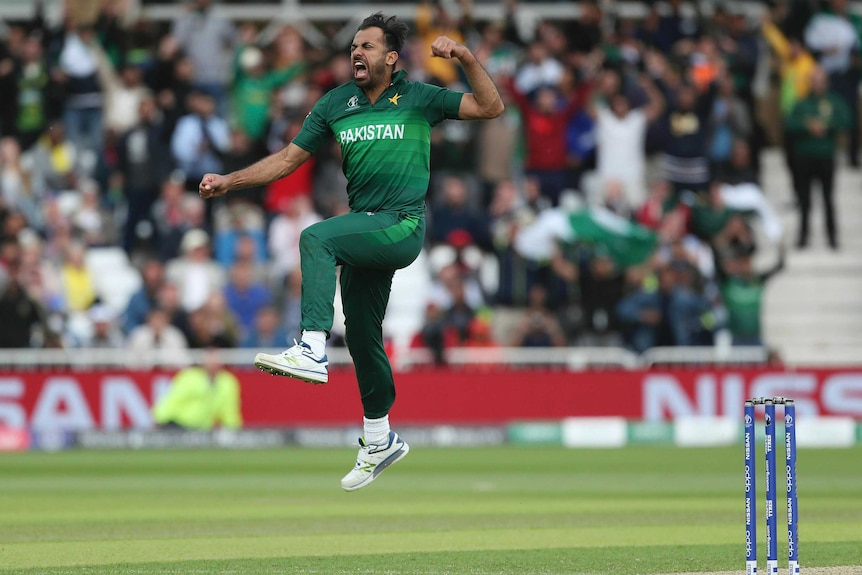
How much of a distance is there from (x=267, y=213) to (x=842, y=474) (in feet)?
25.2

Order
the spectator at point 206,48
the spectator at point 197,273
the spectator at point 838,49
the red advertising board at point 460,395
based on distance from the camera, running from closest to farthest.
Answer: the red advertising board at point 460,395 < the spectator at point 197,273 < the spectator at point 206,48 < the spectator at point 838,49

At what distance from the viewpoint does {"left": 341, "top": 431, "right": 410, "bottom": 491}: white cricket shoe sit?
366 inches

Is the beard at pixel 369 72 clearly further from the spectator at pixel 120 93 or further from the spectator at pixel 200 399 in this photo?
the spectator at pixel 120 93

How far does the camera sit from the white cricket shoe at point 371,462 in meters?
9.29

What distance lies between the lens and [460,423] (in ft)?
63.2

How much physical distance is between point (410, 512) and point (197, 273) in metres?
7.26

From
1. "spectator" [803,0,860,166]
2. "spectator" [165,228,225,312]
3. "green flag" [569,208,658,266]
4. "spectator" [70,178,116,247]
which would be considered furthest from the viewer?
"spectator" [803,0,860,166]

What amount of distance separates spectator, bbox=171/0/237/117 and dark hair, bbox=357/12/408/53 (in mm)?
12549

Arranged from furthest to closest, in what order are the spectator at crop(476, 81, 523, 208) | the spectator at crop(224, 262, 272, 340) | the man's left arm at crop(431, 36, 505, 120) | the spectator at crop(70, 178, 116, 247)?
the spectator at crop(476, 81, 523, 208) < the spectator at crop(70, 178, 116, 247) < the spectator at crop(224, 262, 272, 340) < the man's left arm at crop(431, 36, 505, 120)

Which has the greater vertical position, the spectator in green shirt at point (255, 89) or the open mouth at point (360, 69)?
the spectator in green shirt at point (255, 89)

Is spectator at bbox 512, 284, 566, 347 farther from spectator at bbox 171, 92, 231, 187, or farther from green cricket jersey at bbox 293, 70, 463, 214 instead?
green cricket jersey at bbox 293, 70, 463, 214

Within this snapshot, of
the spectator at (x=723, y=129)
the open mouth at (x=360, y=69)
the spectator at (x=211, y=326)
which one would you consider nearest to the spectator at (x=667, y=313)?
the spectator at (x=723, y=129)

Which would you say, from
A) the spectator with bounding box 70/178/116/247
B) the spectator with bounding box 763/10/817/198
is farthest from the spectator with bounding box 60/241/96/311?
the spectator with bounding box 763/10/817/198

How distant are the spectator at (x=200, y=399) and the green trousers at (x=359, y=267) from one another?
956 cm
